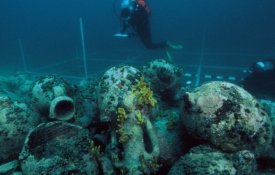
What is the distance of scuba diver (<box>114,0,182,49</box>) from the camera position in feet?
35.6

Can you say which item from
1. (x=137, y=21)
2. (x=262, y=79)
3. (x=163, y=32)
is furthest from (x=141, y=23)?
(x=163, y=32)

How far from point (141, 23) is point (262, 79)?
16.1 feet

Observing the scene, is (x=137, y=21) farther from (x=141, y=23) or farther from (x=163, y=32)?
(x=163, y=32)

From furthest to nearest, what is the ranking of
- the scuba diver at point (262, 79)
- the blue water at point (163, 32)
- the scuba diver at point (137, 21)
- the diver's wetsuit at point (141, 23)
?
the blue water at point (163, 32) < the diver's wetsuit at point (141, 23) < the scuba diver at point (137, 21) < the scuba diver at point (262, 79)

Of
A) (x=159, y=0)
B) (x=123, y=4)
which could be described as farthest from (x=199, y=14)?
(x=123, y=4)

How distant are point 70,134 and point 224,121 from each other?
2132mm

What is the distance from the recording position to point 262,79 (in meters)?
10.0

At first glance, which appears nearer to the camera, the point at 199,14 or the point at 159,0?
the point at 199,14

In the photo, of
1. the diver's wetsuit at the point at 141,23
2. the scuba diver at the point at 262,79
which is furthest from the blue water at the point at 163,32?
the scuba diver at the point at 262,79

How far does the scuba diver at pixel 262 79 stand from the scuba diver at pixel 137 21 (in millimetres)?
3963

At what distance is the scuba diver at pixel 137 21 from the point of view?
1084cm

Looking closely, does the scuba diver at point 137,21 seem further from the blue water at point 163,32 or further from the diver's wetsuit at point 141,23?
the blue water at point 163,32

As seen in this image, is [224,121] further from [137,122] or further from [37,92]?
[37,92]

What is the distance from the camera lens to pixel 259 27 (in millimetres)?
45750
